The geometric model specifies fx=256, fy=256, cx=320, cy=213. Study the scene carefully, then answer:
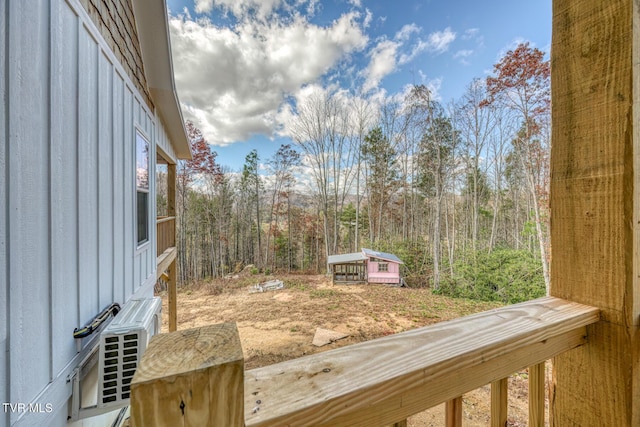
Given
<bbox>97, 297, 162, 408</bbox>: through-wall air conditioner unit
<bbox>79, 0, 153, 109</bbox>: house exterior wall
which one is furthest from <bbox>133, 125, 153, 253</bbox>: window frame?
<bbox>97, 297, 162, 408</bbox>: through-wall air conditioner unit

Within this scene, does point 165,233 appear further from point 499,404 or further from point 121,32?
point 499,404

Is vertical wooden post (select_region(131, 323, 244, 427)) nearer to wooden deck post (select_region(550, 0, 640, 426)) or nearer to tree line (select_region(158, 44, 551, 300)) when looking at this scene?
wooden deck post (select_region(550, 0, 640, 426))

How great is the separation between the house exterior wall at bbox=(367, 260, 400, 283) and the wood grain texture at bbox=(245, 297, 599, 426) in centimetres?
1012

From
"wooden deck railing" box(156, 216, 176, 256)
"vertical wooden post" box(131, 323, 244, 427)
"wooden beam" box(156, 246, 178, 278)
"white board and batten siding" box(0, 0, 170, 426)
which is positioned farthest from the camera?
"wooden deck railing" box(156, 216, 176, 256)

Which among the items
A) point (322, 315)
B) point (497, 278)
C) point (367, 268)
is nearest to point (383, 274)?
point (367, 268)

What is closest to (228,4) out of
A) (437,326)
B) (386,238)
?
(437,326)

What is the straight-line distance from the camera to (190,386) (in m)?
0.31

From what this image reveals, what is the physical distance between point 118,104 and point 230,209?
44.4 feet

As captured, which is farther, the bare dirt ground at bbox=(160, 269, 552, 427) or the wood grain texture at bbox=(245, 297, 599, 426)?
the bare dirt ground at bbox=(160, 269, 552, 427)

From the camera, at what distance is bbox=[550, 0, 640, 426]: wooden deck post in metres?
0.70

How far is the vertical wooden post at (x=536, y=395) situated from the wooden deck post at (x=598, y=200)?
0.18 m

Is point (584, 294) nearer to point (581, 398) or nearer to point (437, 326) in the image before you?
point (581, 398)

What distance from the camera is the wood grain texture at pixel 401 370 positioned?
393mm

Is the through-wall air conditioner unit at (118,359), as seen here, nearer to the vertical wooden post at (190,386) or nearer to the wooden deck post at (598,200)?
the vertical wooden post at (190,386)
